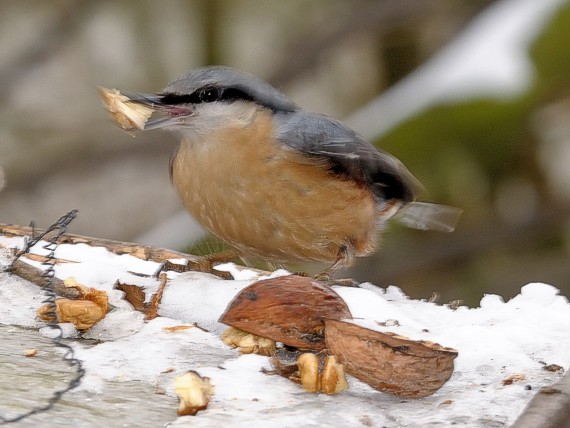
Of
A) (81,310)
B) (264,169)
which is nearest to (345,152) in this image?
(264,169)

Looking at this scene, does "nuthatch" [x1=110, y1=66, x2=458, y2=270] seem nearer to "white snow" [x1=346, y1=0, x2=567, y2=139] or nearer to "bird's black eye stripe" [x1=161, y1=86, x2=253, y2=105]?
"bird's black eye stripe" [x1=161, y1=86, x2=253, y2=105]

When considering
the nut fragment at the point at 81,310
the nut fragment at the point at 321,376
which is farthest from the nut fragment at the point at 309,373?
the nut fragment at the point at 81,310

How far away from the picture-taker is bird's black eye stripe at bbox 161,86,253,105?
218cm

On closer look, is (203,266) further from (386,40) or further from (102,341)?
(386,40)

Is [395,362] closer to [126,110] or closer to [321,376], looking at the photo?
[321,376]

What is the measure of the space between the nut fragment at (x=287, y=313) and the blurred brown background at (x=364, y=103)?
1823 millimetres

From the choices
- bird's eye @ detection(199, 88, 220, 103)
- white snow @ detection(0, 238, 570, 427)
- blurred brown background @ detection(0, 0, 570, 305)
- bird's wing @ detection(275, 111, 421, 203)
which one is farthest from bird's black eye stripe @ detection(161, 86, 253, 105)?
blurred brown background @ detection(0, 0, 570, 305)

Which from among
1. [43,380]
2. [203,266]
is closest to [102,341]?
[43,380]

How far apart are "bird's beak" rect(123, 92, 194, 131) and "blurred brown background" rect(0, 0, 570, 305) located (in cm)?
134

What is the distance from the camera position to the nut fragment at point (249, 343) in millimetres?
1634

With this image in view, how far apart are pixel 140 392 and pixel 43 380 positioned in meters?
0.14

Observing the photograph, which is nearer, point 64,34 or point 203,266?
point 203,266

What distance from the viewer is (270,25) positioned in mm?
4566

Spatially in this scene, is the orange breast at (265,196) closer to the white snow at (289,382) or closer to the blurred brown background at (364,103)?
the white snow at (289,382)
